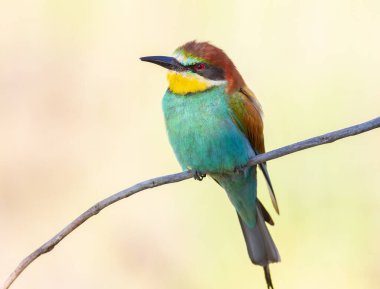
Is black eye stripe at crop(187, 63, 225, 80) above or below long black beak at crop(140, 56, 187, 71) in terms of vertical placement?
below

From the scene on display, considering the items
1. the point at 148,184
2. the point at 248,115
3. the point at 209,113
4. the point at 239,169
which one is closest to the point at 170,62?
the point at 209,113

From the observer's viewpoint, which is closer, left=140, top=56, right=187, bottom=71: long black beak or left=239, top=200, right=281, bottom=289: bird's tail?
left=140, top=56, right=187, bottom=71: long black beak

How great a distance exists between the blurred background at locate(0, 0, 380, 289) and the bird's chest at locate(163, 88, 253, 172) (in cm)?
83

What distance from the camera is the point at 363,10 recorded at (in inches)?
168

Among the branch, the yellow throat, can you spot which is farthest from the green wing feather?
the branch

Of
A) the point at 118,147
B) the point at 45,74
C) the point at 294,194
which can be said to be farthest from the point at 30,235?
the point at 294,194

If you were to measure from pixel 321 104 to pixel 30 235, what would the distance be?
1.55 m

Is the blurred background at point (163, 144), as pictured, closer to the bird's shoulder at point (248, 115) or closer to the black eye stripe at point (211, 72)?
the bird's shoulder at point (248, 115)

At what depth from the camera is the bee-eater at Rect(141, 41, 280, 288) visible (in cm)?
297

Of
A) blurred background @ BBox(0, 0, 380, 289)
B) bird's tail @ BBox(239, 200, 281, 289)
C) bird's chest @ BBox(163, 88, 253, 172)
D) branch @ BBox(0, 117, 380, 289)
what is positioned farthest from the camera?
blurred background @ BBox(0, 0, 380, 289)

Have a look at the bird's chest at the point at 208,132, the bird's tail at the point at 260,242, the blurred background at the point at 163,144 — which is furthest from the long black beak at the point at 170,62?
the blurred background at the point at 163,144

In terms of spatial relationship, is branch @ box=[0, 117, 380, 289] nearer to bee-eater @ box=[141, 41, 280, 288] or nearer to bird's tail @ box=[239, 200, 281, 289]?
bee-eater @ box=[141, 41, 280, 288]

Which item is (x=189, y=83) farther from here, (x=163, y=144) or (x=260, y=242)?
(x=163, y=144)

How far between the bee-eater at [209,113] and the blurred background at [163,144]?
77cm
